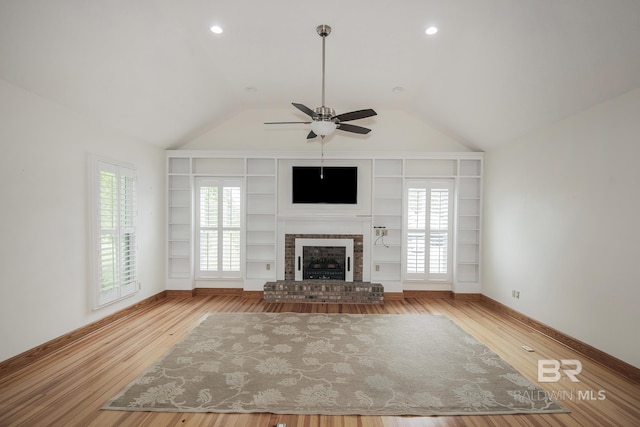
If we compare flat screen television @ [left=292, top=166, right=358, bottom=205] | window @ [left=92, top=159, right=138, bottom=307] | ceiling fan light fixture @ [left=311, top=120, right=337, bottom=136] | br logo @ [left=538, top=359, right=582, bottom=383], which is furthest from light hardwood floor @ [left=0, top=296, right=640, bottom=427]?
flat screen television @ [left=292, top=166, right=358, bottom=205]

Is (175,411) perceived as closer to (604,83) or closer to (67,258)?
(67,258)

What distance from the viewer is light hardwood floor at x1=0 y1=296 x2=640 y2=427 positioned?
6.95ft

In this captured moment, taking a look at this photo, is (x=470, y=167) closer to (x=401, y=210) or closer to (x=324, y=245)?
(x=401, y=210)

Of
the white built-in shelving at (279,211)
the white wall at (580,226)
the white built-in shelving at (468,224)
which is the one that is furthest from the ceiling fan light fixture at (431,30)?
the white built-in shelving at (468,224)

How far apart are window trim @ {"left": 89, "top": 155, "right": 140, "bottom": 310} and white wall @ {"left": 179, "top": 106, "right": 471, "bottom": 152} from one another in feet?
5.24

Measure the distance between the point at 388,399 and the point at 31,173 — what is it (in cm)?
419

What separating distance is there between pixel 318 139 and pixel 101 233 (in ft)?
12.5

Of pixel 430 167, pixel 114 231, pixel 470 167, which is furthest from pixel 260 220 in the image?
pixel 470 167

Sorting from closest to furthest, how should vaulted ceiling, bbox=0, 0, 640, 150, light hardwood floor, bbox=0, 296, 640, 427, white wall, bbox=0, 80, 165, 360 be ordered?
light hardwood floor, bbox=0, 296, 640, 427 < vaulted ceiling, bbox=0, 0, 640, 150 < white wall, bbox=0, 80, 165, 360

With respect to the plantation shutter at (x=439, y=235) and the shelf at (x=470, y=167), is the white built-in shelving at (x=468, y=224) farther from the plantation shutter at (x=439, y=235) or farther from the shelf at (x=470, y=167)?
the plantation shutter at (x=439, y=235)

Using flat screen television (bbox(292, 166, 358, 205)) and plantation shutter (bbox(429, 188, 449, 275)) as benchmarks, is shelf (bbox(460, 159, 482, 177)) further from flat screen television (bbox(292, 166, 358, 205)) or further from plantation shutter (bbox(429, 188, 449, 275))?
flat screen television (bbox(292, 166, 358, 205))

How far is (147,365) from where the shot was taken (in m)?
2.90

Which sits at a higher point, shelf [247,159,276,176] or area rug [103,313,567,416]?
shelf [247,159,276,176]

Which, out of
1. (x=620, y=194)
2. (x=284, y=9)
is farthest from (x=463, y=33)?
(x=620, y=194)
